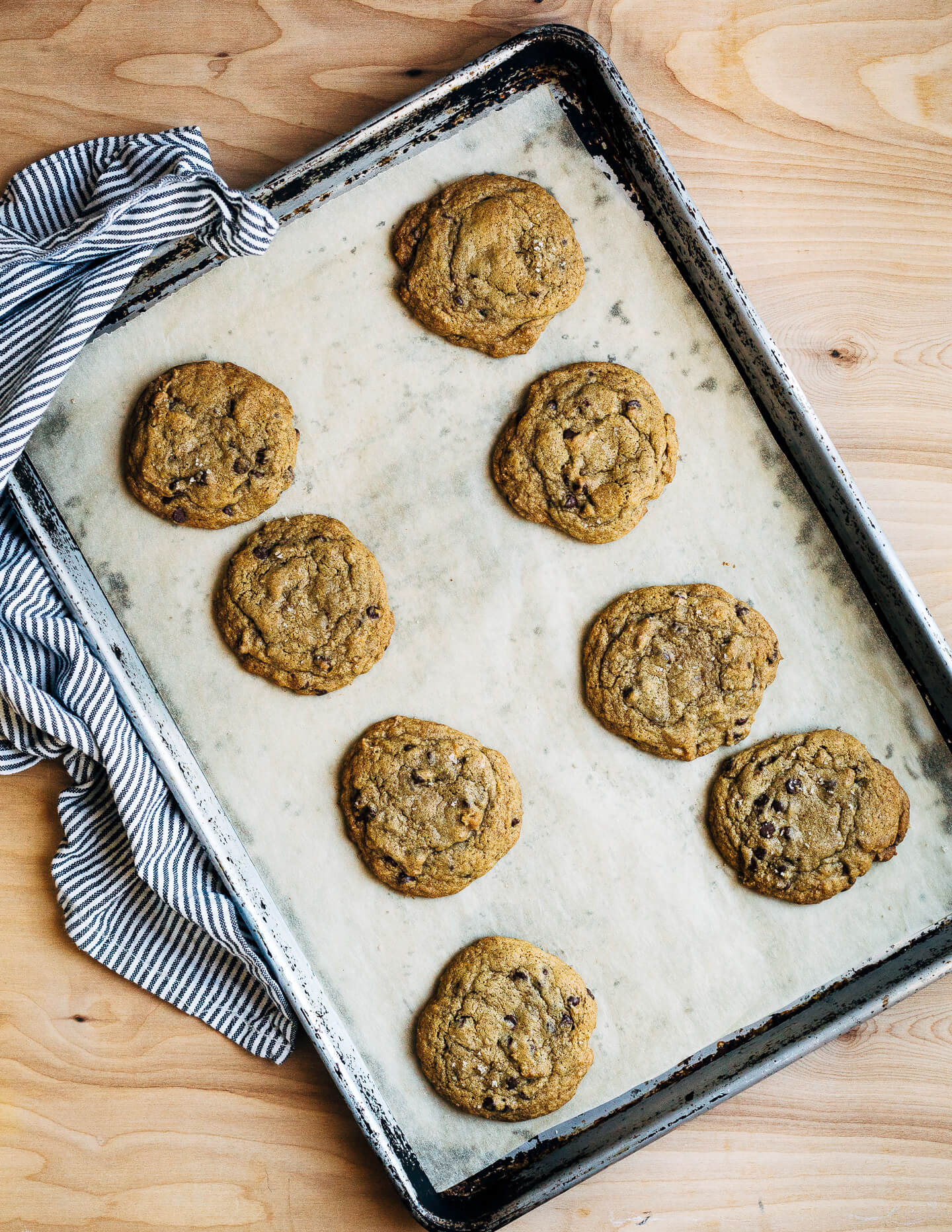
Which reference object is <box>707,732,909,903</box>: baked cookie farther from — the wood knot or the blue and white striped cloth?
the blue and white striped cloth

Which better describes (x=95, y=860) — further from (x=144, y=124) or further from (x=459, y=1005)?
(x=144, y=124)

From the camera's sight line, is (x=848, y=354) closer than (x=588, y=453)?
No

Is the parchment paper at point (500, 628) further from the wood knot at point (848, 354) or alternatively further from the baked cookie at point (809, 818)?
the wood knot at point (848, 354)

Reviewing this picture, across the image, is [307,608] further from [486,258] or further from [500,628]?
[486,258]

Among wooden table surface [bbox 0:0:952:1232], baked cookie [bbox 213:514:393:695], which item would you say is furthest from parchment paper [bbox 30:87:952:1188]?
wooden table surface [bbox 0:0:952:1232]

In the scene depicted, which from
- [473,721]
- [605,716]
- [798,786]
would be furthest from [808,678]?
[473,721]

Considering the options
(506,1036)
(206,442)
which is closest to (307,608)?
(206,442)
